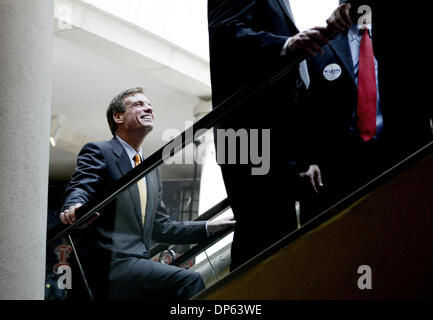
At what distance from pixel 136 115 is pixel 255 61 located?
1084mm

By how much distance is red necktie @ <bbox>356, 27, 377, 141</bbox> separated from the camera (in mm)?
2293

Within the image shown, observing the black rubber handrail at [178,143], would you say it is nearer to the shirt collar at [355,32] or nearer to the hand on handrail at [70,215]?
the hand on handrail at [70,215]

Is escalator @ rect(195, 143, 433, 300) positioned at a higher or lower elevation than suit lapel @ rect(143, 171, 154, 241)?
lower

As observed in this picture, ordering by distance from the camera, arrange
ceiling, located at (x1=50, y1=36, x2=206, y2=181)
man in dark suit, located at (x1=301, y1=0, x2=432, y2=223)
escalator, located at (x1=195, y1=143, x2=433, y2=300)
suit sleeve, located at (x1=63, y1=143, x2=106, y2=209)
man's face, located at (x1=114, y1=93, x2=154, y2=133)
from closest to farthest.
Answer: escalator, located at (x1=195, y1=143, x2=433, y2=300), man in dark suit, located at (x1=301, y1=0, x2=432, y2=223), suit sleeve, located at (x1=63, y1=143, x2=106, y2=209), man's face, located at (x1=114, y1=93, x2=154, y2=133), ceiling, located at (x1=50, y1=36, x2=206, y2=181)

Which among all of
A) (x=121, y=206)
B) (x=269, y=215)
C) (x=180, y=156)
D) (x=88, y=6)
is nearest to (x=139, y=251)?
(x=121, y=206)

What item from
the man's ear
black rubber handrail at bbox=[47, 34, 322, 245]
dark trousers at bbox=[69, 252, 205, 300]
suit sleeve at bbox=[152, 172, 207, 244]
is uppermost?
the man's ear

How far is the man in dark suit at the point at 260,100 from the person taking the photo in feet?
7.32

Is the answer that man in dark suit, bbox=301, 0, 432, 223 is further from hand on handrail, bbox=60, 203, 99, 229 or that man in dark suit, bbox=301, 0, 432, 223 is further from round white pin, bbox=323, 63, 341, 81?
hand on handrail, bbox=60, 203, 99, 229

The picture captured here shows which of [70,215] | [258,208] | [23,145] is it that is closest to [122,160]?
[70,215]

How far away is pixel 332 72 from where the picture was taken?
249 cm

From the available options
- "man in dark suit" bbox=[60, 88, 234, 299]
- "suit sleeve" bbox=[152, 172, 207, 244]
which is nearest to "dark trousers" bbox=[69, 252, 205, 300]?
"man in dark suit" bbox=[60, 88, 234, 299]

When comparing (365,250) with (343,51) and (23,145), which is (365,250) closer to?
(343,51)

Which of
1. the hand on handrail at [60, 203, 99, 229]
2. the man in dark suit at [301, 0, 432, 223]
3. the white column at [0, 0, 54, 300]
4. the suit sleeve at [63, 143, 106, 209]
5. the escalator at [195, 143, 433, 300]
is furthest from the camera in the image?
the suit sleeve at [63, 143, 106, 209]

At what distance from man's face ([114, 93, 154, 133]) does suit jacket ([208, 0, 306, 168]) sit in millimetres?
896
